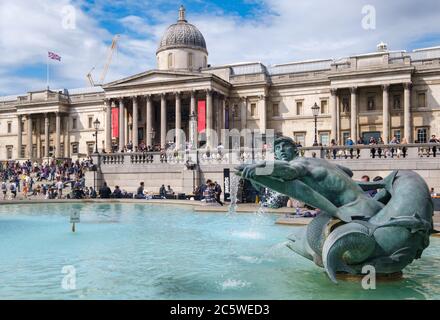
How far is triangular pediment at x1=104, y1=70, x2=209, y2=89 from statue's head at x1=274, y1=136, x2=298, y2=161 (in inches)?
1888

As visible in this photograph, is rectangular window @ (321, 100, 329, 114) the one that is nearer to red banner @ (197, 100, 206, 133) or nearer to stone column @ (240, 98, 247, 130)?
stone column @ (240, 98, 247, 130)

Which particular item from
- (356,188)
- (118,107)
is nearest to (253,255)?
(356,188)

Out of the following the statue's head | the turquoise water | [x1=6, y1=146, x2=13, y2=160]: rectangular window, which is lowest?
the turquoise water

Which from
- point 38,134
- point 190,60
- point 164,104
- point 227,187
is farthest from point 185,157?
point 38,134

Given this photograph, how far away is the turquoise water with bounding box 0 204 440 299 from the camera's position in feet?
23.1

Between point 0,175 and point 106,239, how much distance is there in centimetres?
4476

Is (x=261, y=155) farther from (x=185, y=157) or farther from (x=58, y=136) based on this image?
(x=58, y=136)

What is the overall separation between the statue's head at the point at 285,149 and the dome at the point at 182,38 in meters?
58.5

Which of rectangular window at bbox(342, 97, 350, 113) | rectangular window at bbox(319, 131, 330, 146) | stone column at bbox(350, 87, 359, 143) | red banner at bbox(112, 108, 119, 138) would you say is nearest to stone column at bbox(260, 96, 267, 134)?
rectangular window at bbox(319, 131, 330, 146)

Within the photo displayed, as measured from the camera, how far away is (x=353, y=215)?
7238 millimetres

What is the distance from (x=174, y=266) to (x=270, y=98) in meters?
52.8

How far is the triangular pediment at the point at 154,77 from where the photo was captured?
5600 centimetres

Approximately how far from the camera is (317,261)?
7750 millimetres

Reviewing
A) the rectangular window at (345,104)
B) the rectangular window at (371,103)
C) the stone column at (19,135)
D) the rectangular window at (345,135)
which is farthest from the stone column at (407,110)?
the stone column at (19,135)
